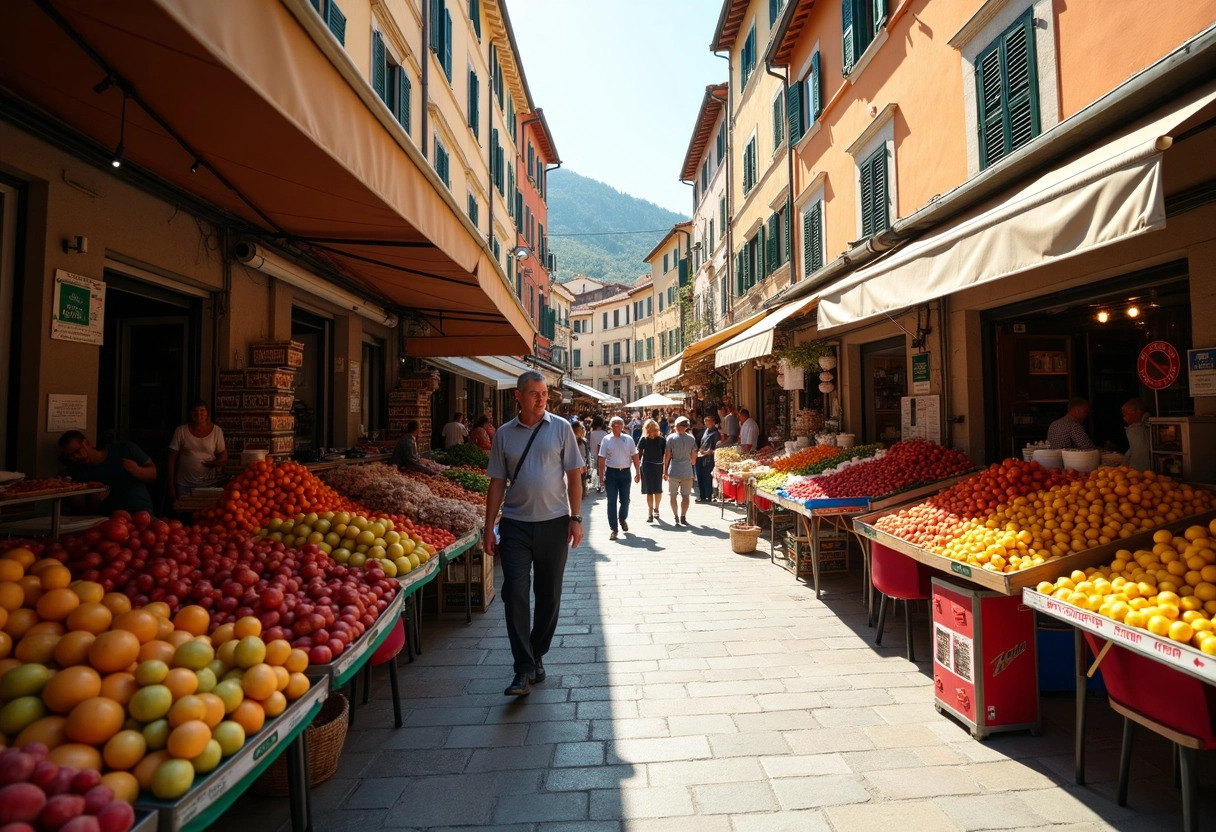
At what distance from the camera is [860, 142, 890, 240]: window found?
362 inches

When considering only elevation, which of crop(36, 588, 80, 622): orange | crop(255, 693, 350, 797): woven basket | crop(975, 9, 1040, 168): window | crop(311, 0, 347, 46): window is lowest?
crop(255, 693, 350, 797): woven basket

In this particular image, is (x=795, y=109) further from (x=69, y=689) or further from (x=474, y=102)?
(x=69, y=689)

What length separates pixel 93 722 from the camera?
176cm

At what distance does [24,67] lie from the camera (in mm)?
3379

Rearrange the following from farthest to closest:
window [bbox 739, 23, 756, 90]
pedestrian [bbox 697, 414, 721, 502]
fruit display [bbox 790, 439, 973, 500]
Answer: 1. window [bbox 739, 23, 756, 90]
2. pedestrian [bbox 697, 414, 721, 502]
3. fruit display [bbox 790, 439, 973, 500]

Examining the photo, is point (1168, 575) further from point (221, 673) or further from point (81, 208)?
point (81, 208)

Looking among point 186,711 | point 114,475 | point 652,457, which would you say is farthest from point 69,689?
point 652,457

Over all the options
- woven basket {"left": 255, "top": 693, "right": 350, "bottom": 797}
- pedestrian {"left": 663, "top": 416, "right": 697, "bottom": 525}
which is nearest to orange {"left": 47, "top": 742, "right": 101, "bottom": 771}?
woven basket {"left": 255, "top": 693, "right": 350, "bottom": 797}

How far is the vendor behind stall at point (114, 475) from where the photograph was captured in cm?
490

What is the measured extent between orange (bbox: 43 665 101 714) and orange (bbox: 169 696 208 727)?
244 millimetres

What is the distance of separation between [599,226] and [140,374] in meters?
128

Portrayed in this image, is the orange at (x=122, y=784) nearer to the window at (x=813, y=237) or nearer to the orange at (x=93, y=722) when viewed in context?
the orange at (x=93, y=722)

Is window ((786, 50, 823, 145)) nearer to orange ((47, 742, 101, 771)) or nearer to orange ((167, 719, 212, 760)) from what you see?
orange ((167, 719, 212, 760))

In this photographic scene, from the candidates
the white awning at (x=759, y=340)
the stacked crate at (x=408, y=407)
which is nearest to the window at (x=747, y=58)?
the white awning at (x=759, y=340)
